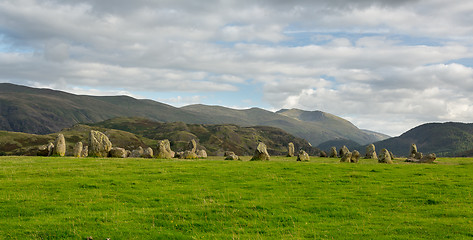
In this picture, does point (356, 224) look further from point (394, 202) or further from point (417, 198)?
point (417, 198)

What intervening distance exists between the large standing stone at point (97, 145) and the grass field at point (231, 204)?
70.5 ft

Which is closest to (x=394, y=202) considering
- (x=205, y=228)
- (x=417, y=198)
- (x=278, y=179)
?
(x=417, y=198)

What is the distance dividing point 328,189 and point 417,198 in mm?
5881

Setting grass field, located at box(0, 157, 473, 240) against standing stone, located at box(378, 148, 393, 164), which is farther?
standing stone, located at box(378, 148, 393, 164)

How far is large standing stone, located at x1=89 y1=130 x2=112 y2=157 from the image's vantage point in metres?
54.2

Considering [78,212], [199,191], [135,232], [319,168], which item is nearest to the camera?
[135,232]

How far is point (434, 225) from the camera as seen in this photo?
1700cm

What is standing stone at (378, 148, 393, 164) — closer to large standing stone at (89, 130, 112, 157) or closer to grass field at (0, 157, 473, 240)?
grass field at (0, 157, 473, 240)

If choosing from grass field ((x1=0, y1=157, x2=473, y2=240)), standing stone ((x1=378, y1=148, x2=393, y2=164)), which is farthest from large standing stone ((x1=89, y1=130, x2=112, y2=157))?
standing stone ((x1=378, y1=148, x2=393, y2=164))

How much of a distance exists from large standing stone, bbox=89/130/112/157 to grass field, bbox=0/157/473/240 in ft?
70.5

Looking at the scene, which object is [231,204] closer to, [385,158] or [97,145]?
[385,158]

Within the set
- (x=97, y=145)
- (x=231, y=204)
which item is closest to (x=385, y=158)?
(x=231, y=204)

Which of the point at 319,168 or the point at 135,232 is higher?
the point at 319,168

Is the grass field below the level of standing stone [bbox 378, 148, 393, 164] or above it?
below
